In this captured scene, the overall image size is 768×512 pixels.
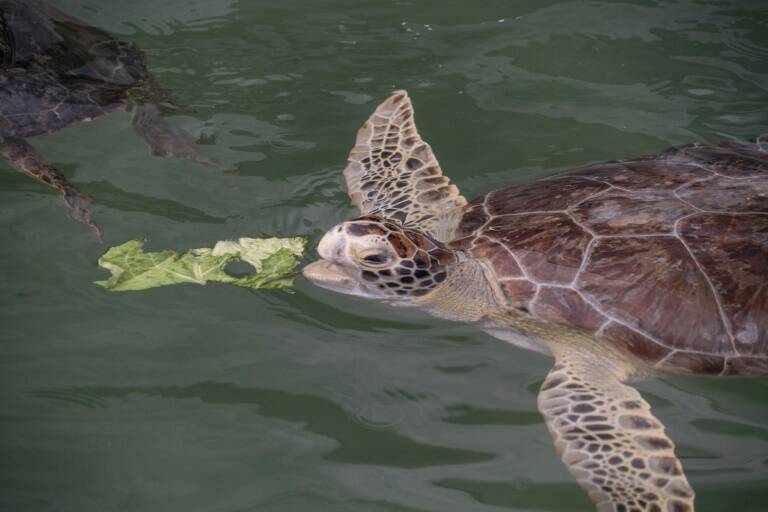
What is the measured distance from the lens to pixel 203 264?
Result: 121 inches

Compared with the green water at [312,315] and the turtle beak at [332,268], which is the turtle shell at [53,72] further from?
the turtle beak at [332,268]

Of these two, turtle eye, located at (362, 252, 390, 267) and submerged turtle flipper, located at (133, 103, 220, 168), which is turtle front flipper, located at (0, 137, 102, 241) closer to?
submerged turtle flipper, located at (133, 103, 220, 168)

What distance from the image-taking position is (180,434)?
2564 millimetres

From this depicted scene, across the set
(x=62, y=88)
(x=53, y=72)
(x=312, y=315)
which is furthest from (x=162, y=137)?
(x=312, y=315)

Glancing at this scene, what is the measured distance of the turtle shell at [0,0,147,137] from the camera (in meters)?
3.71

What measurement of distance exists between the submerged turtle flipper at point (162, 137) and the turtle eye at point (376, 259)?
1.53m

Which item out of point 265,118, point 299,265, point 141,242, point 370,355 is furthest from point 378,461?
point 265,118

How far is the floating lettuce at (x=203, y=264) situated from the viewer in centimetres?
302

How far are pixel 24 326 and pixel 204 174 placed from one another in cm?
126

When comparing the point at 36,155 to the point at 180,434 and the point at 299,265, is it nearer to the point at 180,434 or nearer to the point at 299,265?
the point at 299,265

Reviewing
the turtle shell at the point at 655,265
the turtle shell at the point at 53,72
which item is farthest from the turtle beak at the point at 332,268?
the turtle shell at the point at 53,72

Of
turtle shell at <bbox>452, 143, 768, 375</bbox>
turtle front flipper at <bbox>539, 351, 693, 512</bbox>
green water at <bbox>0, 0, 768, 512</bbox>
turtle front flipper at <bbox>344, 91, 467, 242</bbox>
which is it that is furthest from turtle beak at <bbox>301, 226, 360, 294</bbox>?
turtle front flipper at <bbox>539, 351, 693, 512</bbox>

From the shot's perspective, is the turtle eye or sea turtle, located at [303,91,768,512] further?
the turtle eye

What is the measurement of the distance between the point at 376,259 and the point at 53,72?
8.27 feet
